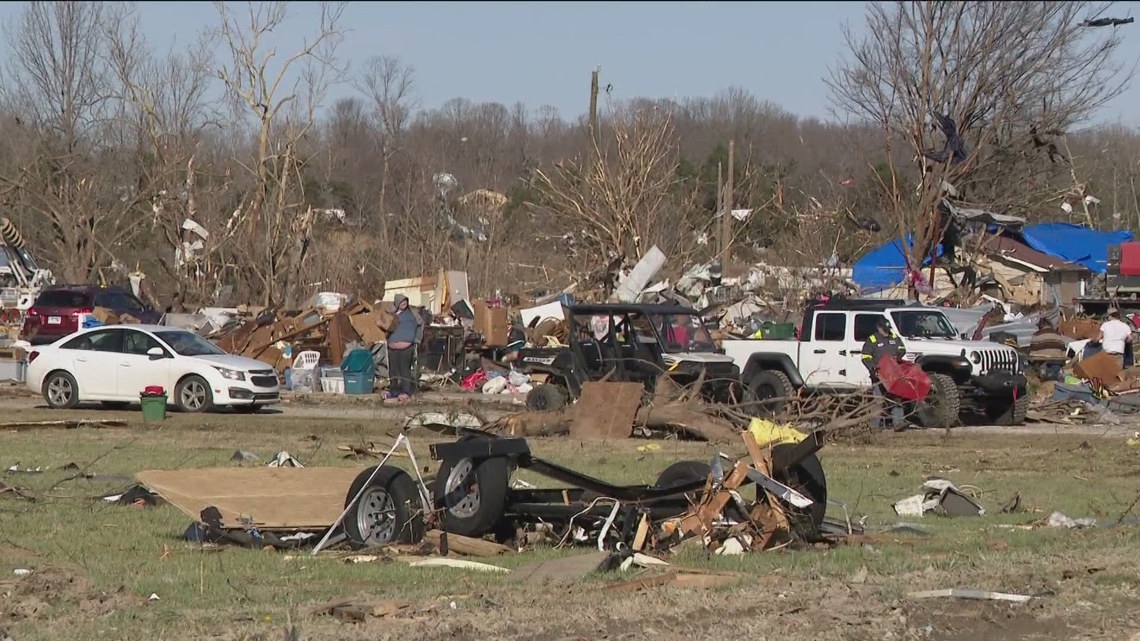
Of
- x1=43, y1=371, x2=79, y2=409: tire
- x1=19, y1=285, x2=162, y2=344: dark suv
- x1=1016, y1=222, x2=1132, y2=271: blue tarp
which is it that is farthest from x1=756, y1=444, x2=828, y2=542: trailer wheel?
x1=1016, y1=222, x2=1132, y2=271: blue tarp

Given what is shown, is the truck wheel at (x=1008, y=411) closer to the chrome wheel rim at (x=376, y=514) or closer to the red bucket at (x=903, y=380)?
the red bucket at (x=903, y=380)

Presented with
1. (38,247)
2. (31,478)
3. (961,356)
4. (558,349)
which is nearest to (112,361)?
(558,349)

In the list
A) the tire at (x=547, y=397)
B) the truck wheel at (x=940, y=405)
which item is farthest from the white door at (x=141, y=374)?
the truck wheel at (x=940, y=405)

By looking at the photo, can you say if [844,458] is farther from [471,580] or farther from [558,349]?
[471,580]

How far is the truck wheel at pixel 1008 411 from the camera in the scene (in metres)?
22.1

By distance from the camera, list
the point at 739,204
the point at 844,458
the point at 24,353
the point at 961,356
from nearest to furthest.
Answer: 1. the point at 844,458
2. the point at 961,356
3. the point at 24,353
4. the point at 739,204

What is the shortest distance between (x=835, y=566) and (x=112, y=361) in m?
17.0

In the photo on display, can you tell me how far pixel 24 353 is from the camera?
29.8 meters

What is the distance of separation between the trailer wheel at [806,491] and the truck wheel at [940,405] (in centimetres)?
1118

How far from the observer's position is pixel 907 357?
21719 mm

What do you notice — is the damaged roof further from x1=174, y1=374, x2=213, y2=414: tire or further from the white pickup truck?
x1=174, y1=374, x2=213, y2=414: tire

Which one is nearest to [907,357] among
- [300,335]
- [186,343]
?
[186,343]

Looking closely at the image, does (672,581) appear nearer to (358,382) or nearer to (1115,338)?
(358,382)

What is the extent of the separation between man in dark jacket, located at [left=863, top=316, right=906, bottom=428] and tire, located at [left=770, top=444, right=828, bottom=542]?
31.0 ft
